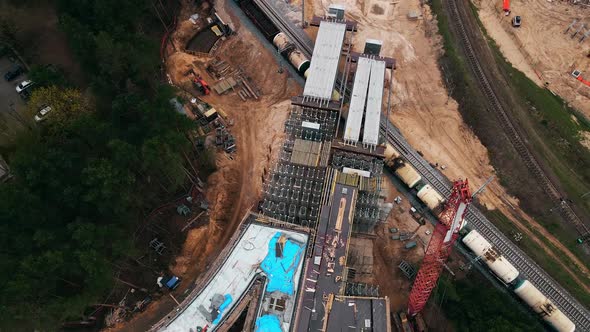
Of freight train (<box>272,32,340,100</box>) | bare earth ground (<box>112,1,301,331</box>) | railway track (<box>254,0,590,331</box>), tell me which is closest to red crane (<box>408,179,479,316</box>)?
railway track (<box>254,0,590,331</box>)

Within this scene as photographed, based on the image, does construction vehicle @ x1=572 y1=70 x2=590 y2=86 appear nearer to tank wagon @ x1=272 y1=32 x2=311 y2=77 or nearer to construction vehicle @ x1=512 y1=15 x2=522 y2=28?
construction vehicle @ x1=512 y1=15 x2=522 y2=28

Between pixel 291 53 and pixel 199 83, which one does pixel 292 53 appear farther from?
pixel 199 83

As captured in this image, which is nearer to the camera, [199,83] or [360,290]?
[360,290]

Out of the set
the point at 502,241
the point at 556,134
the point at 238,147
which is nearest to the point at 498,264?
the point at 502,241

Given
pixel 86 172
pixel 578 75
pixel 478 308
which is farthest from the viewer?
pixel 578 75

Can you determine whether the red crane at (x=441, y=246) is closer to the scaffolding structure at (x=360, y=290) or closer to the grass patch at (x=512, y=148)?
the scaffolding structure at (x=360, y=290)
